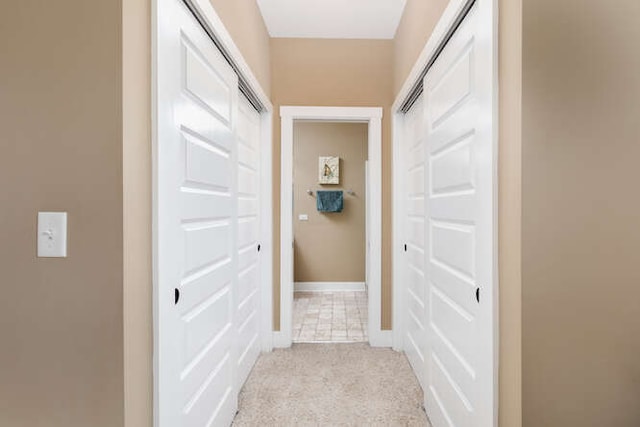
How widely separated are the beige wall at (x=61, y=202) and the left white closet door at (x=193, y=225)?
187 millimetres

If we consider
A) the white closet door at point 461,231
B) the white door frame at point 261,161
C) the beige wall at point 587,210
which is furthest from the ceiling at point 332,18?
the beige wall at point 587,210

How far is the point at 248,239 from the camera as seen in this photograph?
2646 mm

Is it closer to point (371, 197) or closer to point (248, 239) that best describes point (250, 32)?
point (248, 239)

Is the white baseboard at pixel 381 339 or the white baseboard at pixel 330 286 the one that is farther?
the white baseboard at pixel 330 286

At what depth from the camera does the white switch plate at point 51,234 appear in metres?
0.95

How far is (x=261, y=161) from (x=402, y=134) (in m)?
1.19

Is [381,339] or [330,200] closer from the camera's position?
[381,339]

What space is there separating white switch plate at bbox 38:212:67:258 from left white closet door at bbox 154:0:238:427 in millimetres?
249

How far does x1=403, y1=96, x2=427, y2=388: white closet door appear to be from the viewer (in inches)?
95.8

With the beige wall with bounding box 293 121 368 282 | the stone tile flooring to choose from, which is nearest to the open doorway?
the beige wall with bounding box 293 121 368 282

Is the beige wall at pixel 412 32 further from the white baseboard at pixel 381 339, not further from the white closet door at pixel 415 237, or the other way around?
the white baseboard at pixel 381 339

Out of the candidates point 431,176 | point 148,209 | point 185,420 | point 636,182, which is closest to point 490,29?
point 636,182

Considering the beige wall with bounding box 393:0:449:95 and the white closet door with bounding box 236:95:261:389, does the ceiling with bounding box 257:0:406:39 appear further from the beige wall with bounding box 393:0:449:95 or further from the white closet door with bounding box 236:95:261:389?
the white closet door with bounding box 236:95:261:389

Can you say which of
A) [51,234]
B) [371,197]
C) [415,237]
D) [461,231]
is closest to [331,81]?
[371,197]
